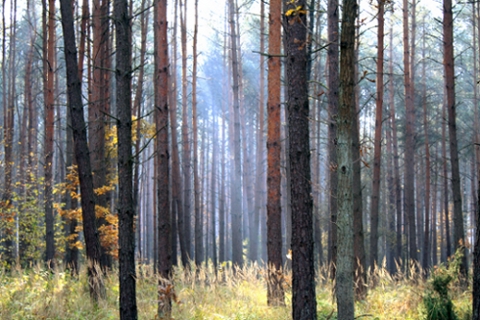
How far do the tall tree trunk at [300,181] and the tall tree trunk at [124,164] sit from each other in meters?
2.16

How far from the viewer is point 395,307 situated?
29.8 feet

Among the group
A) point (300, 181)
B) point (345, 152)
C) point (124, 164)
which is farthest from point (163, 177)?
point (345, 152)

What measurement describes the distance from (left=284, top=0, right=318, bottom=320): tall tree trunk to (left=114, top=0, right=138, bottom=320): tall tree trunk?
2.16 metres

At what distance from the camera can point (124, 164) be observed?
6938 mm

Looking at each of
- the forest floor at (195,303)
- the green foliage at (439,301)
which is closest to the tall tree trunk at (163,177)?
the forest floor at (195,303)

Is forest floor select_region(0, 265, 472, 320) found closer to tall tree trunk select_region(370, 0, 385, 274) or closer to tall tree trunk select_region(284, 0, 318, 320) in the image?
tall tree trunk select_region(284, 0, 318, 320)

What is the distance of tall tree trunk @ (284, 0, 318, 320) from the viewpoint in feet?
20.7

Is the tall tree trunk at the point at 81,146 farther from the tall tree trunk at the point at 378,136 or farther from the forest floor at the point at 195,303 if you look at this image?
the tall tree trunk at the point at 378,136

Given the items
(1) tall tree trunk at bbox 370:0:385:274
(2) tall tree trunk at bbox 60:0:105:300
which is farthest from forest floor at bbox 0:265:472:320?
(1) tall tree trunk at bbox 370:0:385:274

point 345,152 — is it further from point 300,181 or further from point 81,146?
point 81,146

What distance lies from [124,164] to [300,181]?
236cm

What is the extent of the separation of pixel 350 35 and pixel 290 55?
3.04 feet

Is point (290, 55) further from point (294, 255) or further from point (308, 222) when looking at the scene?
point (294, 255)

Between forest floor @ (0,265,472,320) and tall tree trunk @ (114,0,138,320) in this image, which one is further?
forest floor @ (0,265,472,320)
